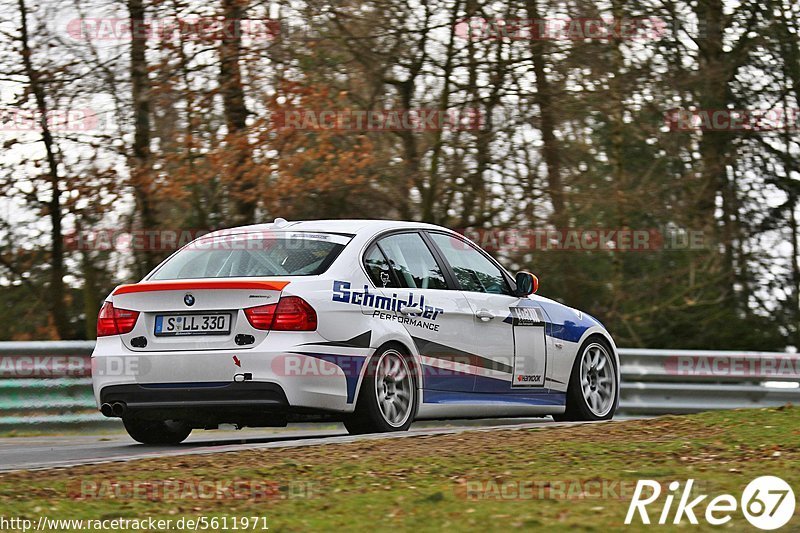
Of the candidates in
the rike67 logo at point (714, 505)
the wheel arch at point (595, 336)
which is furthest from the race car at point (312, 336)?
the rike67 logo at point (714, 505)

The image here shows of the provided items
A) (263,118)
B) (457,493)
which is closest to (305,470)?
(457,493)

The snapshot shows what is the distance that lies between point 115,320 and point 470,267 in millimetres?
2888

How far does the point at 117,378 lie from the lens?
9.52 meters

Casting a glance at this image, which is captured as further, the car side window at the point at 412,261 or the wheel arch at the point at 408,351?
the car side window at the point at 412,261

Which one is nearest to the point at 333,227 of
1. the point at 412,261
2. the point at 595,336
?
the point at 412,261

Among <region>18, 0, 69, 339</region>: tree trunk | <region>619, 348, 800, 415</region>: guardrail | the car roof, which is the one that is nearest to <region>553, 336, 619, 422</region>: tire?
the car roof

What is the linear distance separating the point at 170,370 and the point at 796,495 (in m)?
4.41

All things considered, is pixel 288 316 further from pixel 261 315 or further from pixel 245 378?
pixel 245 378

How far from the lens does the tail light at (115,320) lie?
9.49 m

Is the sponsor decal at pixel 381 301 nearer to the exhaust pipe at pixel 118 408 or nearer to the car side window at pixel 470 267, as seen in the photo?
the car side window at pixel 470 267

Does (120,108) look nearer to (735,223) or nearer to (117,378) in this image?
(117,378)

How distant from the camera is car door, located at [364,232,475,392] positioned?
9852 millimetres

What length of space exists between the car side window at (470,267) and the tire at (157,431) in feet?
7.73

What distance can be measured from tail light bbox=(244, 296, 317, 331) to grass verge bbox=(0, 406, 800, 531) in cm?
91
